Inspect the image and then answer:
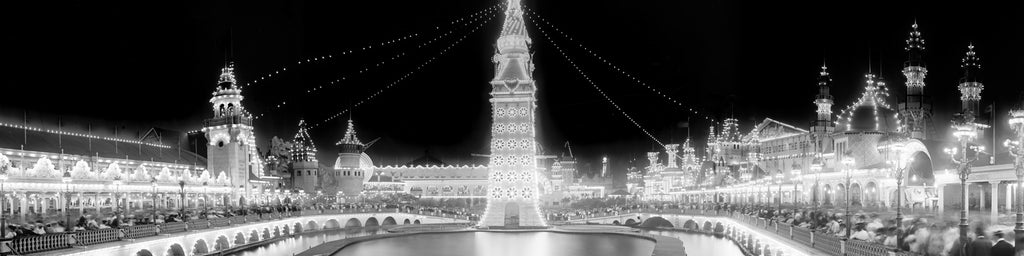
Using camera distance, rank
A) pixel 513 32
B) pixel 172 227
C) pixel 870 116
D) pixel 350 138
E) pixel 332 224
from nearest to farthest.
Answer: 1. pixel 172 227
2. pixel 870 116
3. pixel 513 32
4. pixel 332 224
5. pixel 350 138

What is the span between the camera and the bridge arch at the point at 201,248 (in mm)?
41938

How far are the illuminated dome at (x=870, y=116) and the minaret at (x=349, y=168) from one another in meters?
57.2

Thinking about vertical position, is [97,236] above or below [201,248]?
above

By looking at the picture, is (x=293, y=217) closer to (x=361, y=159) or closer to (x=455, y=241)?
(x=455, y=241)

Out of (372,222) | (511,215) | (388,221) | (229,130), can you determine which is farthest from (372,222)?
(511,215)

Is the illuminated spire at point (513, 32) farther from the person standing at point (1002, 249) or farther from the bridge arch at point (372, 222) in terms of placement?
the person standing at point (1002, 249)

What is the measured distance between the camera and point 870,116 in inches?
2154

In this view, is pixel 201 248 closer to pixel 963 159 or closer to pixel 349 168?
pixel 963 159

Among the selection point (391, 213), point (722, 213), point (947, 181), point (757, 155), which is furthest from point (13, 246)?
point (757, 155)

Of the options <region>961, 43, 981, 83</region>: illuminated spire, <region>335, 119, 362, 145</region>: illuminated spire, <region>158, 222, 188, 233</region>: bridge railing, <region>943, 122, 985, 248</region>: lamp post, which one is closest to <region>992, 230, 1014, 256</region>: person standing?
<region>943, 122, 985, 248</region>: lamp post

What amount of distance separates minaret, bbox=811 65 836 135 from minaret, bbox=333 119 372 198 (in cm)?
5088

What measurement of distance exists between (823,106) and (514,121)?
25.8 metres

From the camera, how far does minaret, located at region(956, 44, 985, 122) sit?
49188 mm

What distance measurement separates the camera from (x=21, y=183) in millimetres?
44469
